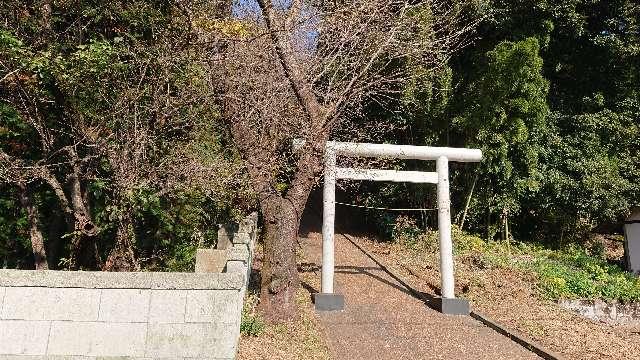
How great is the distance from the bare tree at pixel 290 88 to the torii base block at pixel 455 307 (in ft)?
9.08

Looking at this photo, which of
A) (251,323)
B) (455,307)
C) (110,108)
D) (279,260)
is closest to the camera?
(251,323)

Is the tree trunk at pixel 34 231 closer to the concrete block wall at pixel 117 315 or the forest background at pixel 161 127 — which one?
the forest background at pixel 161 127

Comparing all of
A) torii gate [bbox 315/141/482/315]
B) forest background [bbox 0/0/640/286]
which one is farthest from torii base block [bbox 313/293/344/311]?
forest background [bbox 0/0/640/286]

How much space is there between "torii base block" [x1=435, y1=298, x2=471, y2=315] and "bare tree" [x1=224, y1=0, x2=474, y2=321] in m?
2.77

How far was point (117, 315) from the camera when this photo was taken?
4.49 m

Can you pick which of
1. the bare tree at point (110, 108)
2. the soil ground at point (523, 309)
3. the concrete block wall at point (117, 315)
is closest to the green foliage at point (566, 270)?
the soil ground at point (523, 309)

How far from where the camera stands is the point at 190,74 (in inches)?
270

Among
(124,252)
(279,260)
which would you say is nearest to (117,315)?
(279,260)

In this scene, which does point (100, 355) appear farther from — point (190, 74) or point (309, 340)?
point (190, 74)

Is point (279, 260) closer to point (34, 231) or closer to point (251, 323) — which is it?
point (251, 323)

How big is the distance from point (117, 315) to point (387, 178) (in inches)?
217

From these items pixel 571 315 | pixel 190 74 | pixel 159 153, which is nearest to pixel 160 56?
pixel 190 74

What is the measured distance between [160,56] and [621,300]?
953cm

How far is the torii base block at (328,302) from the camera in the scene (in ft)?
26.6
